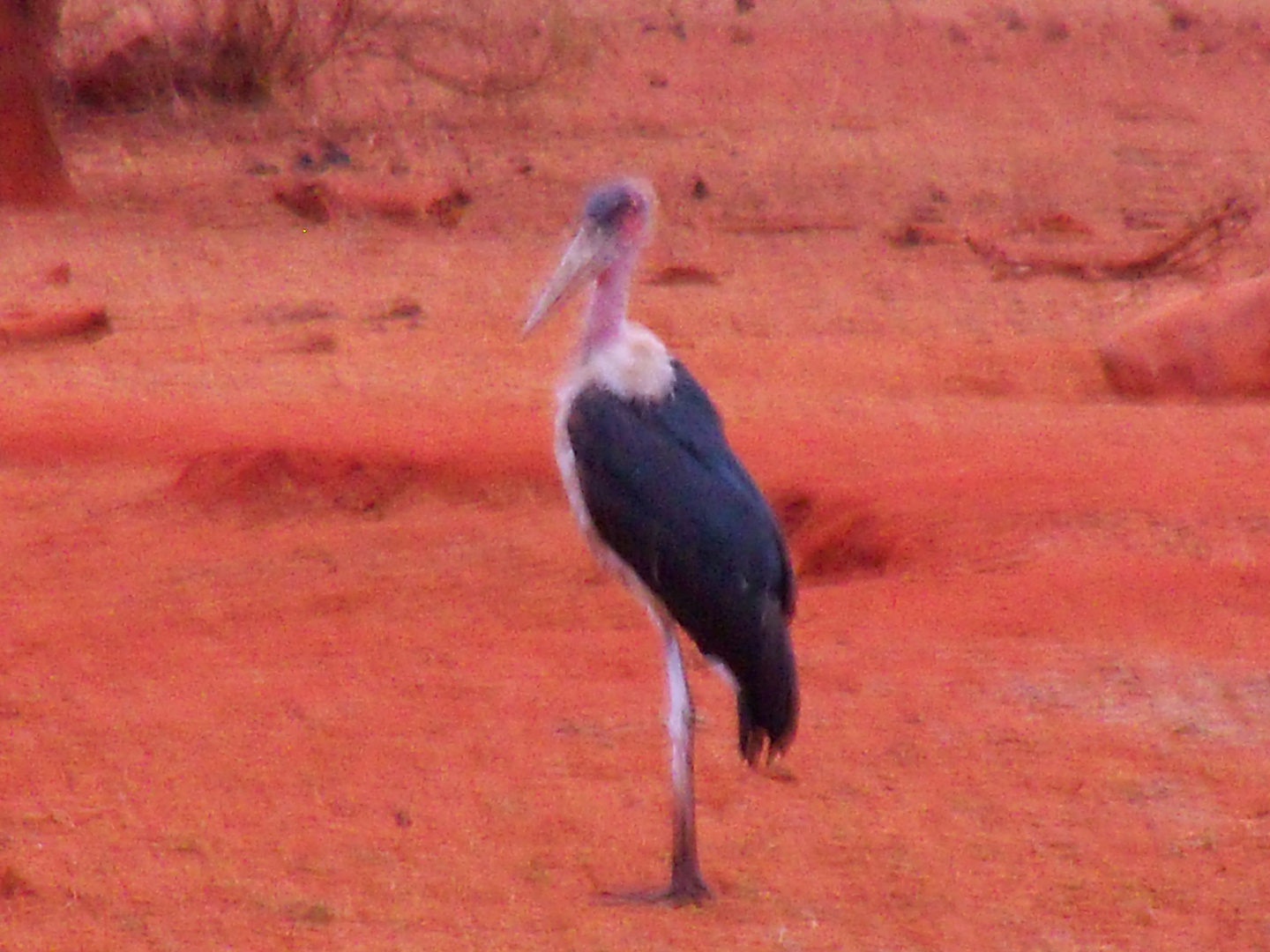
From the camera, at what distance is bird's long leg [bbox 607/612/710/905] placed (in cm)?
404

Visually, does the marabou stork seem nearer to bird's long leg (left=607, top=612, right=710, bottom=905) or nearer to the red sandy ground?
bird's long leg (left=607, top=612, right=710, bottom=905)

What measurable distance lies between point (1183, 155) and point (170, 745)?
12.9 metres

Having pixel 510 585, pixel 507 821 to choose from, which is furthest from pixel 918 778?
pixel 510 585

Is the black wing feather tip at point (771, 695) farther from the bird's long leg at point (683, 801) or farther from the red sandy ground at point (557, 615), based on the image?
the red sandy ground at point (557, 615)

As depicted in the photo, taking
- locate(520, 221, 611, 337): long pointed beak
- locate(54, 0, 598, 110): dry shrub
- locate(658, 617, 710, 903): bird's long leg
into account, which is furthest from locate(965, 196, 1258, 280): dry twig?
locate(658, 617, 710, 903): bird's long leg

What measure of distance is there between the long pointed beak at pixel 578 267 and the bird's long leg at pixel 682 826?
80cm

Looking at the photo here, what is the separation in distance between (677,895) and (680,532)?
0.66 meters

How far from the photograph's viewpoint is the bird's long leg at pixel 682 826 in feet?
13.3

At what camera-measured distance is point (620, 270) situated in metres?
4.40

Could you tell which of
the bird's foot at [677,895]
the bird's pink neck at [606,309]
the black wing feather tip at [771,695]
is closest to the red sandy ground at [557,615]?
the bird's foot at [677,895]

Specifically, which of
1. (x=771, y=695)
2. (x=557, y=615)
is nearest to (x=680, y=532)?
(x=771, y=695)

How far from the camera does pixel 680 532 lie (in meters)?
4.03

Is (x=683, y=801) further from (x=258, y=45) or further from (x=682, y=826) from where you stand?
(x=258, y=45)

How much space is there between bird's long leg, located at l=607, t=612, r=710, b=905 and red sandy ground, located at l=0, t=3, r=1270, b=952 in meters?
0.06
